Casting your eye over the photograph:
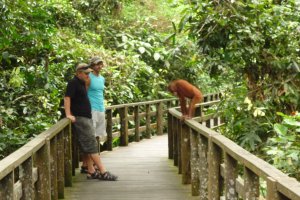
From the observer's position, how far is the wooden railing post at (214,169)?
18.1 ft

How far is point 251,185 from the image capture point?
13.5ft

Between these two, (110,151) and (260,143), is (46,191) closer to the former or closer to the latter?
(260,143)

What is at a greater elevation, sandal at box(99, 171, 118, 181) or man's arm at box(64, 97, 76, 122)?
man's arm at box(64, 97, 76, 122)

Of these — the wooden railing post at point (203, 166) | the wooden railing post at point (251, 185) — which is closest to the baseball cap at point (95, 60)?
the wooden railing post at point (203, 166)

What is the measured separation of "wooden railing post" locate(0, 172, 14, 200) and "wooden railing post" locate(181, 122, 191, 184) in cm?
368

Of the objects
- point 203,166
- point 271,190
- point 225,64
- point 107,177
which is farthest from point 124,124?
point 271,190

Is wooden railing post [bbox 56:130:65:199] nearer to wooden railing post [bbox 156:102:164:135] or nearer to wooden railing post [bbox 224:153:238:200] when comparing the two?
wooden railing post [bbox 224:153:238:200]

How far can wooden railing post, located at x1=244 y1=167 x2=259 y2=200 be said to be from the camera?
4.06 m

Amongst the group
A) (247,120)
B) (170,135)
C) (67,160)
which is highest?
(247,120)

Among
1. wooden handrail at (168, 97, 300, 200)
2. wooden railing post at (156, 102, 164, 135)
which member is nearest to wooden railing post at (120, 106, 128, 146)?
wooden railing post at (156, 102, 164, 135)

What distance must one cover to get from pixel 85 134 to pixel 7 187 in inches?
138

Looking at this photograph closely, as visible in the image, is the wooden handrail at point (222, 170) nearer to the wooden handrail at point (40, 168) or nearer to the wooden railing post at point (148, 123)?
the wooden handrail at point (40, 168)

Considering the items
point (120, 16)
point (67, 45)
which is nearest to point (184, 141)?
point (67, 45)

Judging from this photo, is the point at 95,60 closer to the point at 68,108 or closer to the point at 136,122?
the point at 68,108
